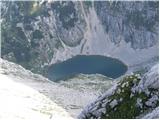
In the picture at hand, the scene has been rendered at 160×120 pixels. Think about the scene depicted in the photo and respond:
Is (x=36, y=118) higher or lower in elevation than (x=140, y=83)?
lower

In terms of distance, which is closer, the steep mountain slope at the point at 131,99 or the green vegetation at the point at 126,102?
the steep mountain slope at the point at 131,99

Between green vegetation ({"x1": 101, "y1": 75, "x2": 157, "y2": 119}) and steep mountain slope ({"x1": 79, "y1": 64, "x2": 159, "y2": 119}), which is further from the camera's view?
green vegetation ({"x1": 101, "y1": 75, "x2": 157, "y2": 119})

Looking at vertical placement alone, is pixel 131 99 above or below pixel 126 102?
above

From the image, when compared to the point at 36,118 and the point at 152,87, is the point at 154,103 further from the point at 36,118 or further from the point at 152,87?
the point at 36,118

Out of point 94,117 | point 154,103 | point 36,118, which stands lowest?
point 36,118

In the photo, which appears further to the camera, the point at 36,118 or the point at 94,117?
the point at 36,118

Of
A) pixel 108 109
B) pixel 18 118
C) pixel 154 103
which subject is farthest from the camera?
pixel 18 118

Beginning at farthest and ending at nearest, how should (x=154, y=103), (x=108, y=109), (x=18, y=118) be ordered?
(x=18, y=118) < (x=108, y=109) < (x=154, y=103)

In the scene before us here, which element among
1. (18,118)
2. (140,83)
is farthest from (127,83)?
(18,118)
